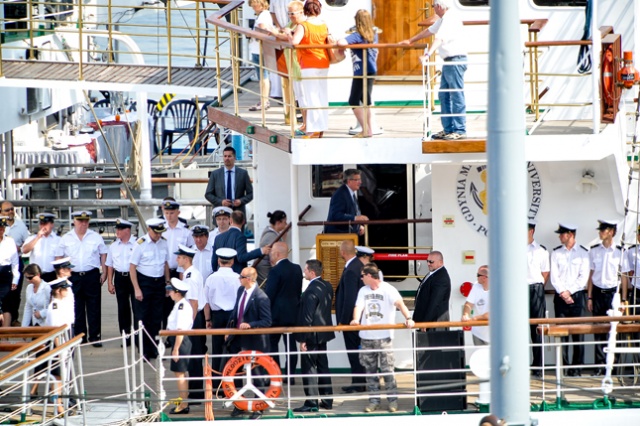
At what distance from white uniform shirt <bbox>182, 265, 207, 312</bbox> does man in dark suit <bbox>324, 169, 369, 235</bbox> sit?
1563mm

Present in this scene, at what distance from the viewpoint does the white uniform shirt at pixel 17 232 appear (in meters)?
14.5

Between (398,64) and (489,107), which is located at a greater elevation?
(398,64)

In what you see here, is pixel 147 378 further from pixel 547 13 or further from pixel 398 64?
pixel 547 13

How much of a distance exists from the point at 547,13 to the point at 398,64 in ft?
5.78

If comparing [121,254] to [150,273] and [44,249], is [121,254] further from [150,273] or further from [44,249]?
[44,249]

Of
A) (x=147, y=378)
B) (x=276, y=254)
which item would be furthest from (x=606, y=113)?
(x=147, y=378)

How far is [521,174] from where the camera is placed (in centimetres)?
601

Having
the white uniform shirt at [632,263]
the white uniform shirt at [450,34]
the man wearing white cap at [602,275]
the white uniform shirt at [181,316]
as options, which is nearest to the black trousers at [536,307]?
the man wearing white cap at [602,275]

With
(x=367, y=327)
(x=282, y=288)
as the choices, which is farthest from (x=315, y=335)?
(x=367, y=327)

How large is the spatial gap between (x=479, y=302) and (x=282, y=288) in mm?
1964

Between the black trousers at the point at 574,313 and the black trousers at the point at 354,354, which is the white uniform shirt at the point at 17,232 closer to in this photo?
the black trousers at the point at 354,354

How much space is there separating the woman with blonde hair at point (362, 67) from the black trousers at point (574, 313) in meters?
2.68

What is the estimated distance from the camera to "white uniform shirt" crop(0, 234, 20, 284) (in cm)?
1334

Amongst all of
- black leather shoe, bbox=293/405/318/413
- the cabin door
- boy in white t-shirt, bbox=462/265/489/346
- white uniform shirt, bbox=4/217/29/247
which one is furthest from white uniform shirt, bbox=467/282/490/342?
white uniform shirt, bbox=4/217/29/247
